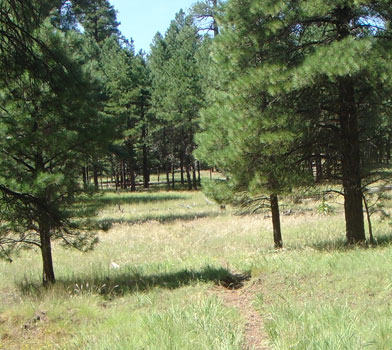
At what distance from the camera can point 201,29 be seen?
25594mm

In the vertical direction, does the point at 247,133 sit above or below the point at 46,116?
below

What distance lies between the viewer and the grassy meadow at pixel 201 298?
438cm

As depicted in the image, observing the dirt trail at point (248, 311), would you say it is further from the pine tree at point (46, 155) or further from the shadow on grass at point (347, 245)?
the pine tree at point (46, 155)

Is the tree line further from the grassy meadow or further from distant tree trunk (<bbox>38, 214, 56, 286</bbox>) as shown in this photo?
the grassy meadow

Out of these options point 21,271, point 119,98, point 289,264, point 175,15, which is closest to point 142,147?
point 119,98

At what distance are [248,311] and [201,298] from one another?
2.93 feet

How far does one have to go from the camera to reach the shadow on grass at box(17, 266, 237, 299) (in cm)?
A: 796

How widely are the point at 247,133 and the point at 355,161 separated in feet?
8.28

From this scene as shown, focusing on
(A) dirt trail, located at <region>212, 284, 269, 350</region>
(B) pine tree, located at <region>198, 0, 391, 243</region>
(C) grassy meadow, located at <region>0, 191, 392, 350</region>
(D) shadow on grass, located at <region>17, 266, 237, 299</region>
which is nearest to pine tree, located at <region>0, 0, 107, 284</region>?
(D) shadow on grass, located at <region>17, 266, 237, 299</region>

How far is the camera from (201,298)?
6.49 meters

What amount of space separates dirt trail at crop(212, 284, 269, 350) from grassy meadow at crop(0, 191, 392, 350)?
30mm

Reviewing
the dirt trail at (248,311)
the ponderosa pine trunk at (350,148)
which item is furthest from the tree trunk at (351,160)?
the dirt trail at (248,311)

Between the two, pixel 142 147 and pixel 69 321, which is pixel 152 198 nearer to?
pixel 142 147

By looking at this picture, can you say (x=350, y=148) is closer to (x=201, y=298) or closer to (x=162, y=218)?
(x=201, y=298)
